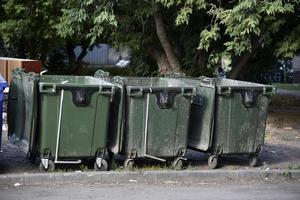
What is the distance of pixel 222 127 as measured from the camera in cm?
873

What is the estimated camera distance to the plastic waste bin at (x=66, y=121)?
311 inches

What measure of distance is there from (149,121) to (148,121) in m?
0.01

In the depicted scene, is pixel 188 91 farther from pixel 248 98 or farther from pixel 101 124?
pixel 101 124

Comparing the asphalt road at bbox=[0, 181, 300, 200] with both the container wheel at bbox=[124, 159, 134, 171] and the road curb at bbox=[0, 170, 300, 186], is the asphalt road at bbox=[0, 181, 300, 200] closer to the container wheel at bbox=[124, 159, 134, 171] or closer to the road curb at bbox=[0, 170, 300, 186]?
the road curb at bbox=[0, 170, 300, 186]

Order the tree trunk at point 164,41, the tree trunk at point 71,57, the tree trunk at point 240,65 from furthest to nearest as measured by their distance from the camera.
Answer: the tree trunk at point 71,57 < the tree trunk at point 240,65 < the tree trunk at point 164,41

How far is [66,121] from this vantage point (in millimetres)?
7941

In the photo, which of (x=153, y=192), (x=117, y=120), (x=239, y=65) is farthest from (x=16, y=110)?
(x=239, y=65)

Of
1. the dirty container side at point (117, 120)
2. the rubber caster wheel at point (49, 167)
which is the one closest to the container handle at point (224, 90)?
the dirty container side at point (117, 120)

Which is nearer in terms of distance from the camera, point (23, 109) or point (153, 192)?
point (153, 192)

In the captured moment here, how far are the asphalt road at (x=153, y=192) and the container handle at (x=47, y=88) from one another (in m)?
1.15

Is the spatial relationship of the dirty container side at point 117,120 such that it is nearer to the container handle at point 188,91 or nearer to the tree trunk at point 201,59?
the container handle at point 188,91

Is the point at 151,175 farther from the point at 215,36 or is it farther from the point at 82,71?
the point at 82,71

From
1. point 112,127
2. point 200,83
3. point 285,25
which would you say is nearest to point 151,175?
point 112,127

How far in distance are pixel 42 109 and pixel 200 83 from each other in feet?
7.59
